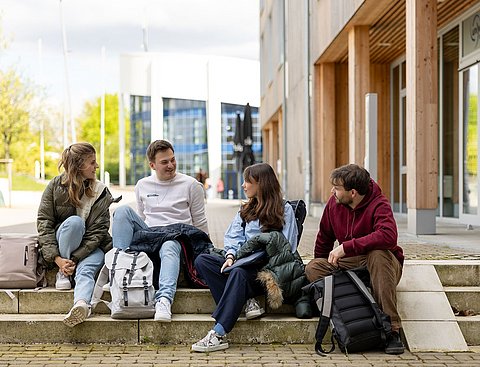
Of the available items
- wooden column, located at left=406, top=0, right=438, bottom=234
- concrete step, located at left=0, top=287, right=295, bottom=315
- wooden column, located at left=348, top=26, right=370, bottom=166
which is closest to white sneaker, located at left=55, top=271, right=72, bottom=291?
concrete step, located at left=0, top=287, right=295, bottom=315

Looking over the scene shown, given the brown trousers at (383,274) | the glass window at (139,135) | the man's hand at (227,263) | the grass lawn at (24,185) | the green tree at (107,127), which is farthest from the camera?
the green tree at (107,127)

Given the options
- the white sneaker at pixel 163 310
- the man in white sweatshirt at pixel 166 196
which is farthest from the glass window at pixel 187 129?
the white sneaker at pixel 163 310

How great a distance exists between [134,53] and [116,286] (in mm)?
65355

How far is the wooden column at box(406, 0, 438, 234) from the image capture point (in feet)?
35.0

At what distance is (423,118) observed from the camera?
10.6 metres

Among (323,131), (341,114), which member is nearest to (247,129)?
(341,114)

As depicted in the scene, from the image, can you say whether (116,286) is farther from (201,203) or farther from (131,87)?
(131,87)

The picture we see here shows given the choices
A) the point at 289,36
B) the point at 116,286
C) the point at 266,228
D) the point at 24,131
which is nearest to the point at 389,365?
the point at 266,228

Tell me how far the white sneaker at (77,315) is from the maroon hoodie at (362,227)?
6.51 feet

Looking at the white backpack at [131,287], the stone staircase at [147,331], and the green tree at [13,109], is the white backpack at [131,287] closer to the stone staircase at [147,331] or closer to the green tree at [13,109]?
the stone staircase at [147,331]

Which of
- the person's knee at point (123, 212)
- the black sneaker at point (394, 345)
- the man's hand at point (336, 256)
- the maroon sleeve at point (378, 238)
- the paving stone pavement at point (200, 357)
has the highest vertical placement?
the person's knee at point (123, 212)

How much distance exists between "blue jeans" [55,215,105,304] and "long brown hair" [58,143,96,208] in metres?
0.22

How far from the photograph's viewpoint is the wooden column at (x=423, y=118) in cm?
1066

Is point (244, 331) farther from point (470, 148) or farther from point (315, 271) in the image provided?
point (470, 148)
